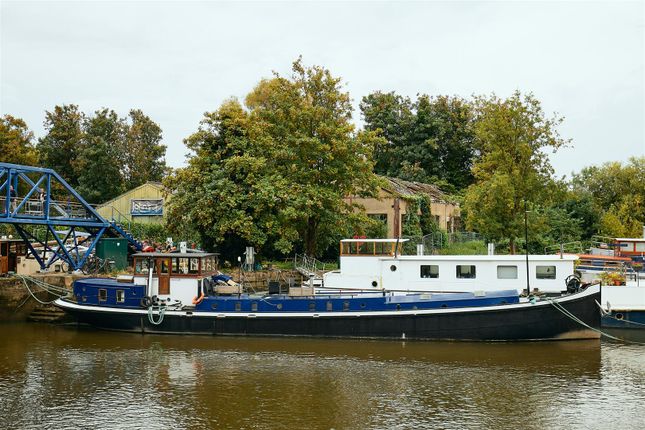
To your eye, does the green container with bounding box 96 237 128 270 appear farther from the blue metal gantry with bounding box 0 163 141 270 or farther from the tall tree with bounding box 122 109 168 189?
the tall tree with bounding box 122 109 168 189

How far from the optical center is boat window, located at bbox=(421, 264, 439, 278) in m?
30.9

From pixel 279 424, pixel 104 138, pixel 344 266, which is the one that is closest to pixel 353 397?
pixel 279 424

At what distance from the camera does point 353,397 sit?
1917 centimetres

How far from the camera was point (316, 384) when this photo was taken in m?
20.5

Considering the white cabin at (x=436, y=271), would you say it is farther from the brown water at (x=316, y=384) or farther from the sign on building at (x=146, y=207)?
the sign on building at (x=146, y=207)

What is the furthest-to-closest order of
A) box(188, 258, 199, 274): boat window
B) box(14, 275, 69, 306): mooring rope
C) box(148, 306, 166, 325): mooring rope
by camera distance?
1. box(14, 275, 69, 306): mooring rope
2. box(188, 258, 199, 274): boat window
3. box(148, 306, 166, 325): mooring rope

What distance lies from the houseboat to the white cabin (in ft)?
2.10

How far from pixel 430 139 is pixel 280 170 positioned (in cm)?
3622

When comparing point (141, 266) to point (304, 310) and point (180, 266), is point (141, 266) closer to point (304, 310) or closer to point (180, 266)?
point (180, 266)

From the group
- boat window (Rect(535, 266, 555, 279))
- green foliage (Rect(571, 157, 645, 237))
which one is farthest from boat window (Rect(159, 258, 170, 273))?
green foliage (Rect(571, 157, 645, 237))

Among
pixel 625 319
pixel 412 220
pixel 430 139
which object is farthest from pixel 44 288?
pixel 430 139

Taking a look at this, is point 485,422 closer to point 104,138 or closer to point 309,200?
point 309,200

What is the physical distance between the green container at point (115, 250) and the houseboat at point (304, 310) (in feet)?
26.0

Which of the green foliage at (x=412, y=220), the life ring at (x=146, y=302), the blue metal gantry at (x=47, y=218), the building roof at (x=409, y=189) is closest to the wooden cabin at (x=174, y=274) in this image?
the life ring at (x=146, y=302)
